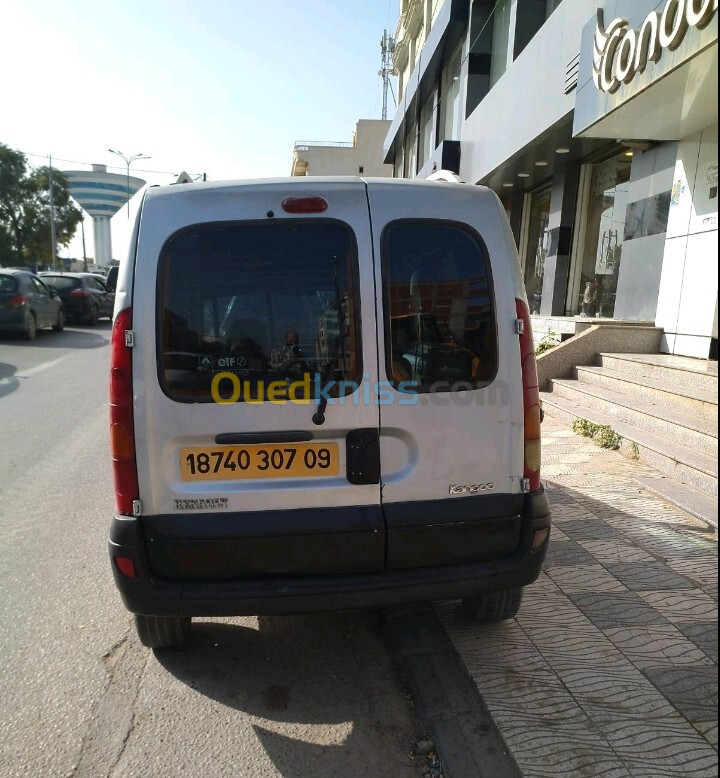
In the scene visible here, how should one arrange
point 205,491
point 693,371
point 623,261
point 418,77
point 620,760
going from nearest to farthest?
point 620,760, point 205,491, point 693,371, point 623,261, point 418,77

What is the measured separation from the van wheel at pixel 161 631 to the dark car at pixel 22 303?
41.9 ft

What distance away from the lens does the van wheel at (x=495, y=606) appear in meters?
2.79

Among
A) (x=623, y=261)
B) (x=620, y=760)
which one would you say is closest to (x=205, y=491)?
(x=620, y=760)

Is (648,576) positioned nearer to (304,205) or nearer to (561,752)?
(561,752)

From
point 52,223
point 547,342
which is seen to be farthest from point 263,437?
point 52,223

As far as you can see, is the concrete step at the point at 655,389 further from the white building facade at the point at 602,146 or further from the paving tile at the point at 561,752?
the paving tile at the point at 561,752

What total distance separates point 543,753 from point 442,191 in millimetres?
2302

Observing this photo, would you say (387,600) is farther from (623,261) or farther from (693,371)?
(623,261)

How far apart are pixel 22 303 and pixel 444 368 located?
13701 mm

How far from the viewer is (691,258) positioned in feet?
23.6

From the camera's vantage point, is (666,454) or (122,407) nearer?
(122,407)

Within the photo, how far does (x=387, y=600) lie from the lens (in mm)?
2322

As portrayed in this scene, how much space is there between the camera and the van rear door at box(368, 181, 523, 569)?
230cm

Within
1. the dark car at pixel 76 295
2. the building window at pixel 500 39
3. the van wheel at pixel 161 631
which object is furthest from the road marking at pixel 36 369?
the building window at pixel 500 39
